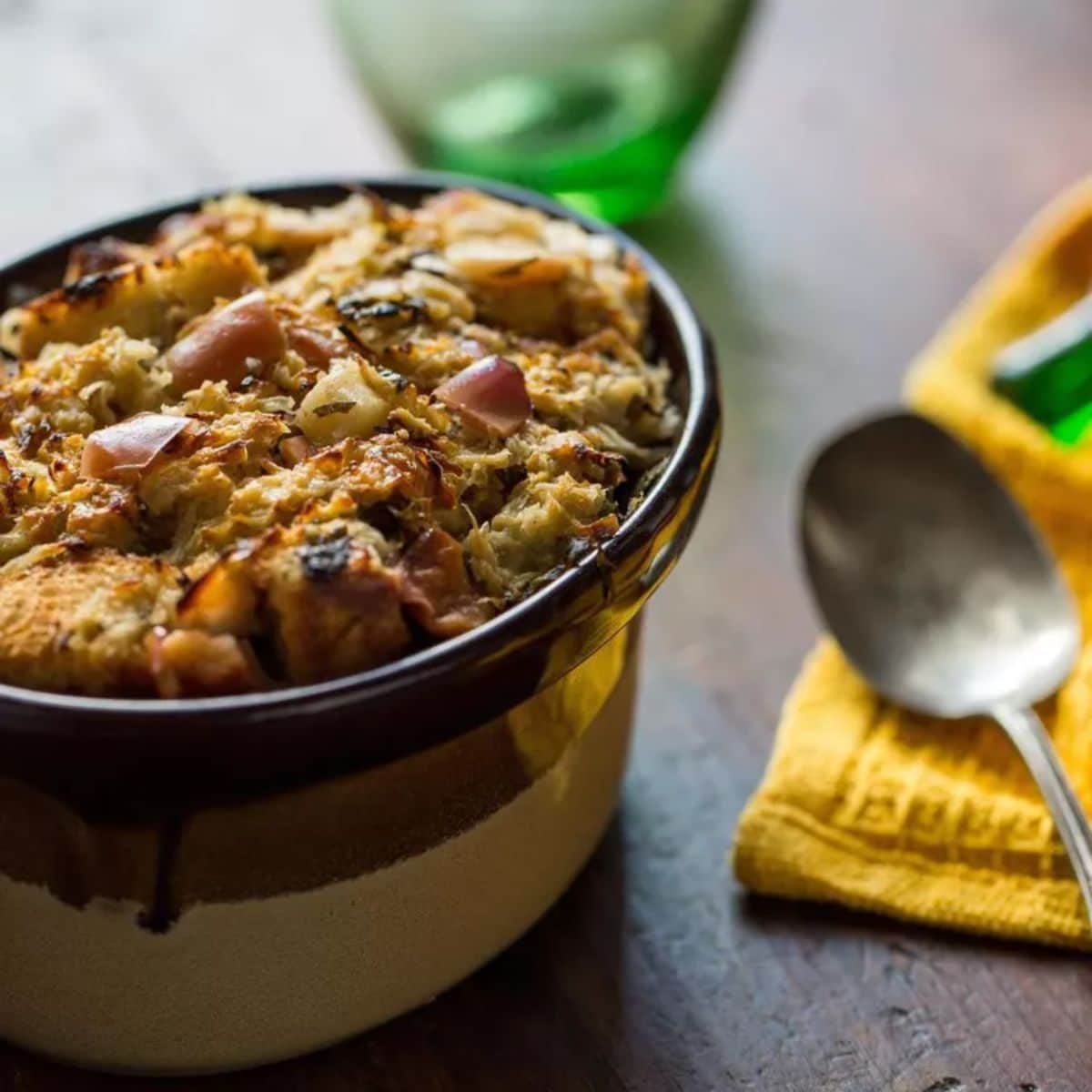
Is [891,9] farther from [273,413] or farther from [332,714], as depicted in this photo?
[332,714]

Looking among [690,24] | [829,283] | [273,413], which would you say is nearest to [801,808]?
[273,413]

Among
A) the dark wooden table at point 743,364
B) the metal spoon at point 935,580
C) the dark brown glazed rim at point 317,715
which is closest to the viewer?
the dark brown glazed rim at point 317,715

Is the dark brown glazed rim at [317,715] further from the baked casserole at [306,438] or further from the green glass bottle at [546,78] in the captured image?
the green glass bottle at [546,78]

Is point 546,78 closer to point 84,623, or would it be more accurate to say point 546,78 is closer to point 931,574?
point 931,574

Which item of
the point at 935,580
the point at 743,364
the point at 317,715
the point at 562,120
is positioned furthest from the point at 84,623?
the point at 562,120

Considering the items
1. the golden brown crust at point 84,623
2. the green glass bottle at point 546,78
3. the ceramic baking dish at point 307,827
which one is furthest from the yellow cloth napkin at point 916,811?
the green glass bottle at point 546,78

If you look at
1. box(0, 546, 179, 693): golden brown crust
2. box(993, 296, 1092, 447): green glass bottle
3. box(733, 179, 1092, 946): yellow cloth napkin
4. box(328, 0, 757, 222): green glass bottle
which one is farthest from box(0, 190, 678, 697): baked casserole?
box(328, 0, 757, 222): green glass bottle
